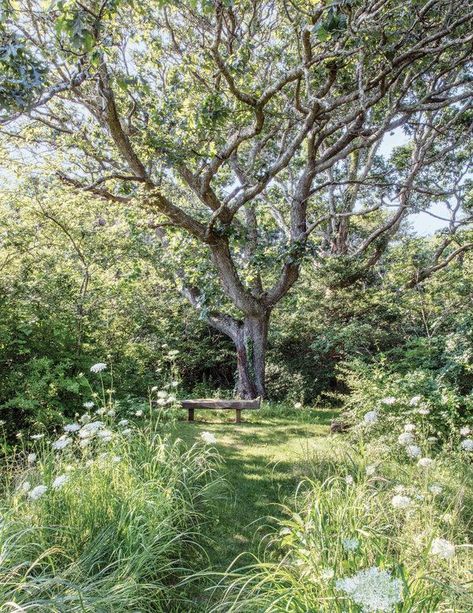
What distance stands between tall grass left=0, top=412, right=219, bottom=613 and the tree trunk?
19.6ft

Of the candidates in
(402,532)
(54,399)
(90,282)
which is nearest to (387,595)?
(402,532)

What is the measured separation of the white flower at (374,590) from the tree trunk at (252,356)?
7810mm

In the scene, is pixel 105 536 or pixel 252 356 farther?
pixel 252 356

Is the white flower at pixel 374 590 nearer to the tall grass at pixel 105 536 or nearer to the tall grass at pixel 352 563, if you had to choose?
the tall grass at pixel 352 563

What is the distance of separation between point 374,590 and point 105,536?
169cm

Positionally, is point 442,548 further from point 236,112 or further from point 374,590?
point 236,112

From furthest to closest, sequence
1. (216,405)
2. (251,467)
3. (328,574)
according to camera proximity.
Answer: (216,405) < (251,467) < (328,574)

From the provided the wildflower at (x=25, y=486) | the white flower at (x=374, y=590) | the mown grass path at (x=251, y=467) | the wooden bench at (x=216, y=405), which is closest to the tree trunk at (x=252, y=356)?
the mown grass path at (x=251, y=467)

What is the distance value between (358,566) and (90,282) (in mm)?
5957

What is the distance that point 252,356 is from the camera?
9195 mm

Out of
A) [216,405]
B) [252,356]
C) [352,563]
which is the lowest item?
[352,563]

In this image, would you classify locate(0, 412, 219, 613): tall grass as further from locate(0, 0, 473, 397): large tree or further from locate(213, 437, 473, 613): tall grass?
locate(0, 0, 473, 397): large tree

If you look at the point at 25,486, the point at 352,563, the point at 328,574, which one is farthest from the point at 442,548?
the point at 25,486

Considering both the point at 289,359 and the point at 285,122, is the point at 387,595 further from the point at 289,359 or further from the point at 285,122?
the point at 289,359
